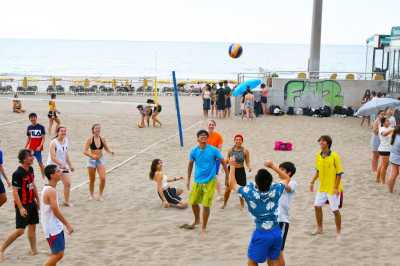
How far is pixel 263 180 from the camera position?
608 cm

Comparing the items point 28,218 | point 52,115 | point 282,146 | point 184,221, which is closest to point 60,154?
point 184,221

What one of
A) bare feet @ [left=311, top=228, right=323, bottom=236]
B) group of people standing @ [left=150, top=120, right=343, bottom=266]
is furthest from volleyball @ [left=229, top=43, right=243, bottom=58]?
bare feet @ [left=311, top=228, right=323, bottom=236]

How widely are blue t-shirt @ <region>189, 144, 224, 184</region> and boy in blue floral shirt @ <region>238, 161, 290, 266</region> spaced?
9.22 feet

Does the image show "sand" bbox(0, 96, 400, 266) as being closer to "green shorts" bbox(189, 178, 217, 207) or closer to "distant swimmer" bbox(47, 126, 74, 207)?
"green shorts" bbox(189, 178, 217, 207)

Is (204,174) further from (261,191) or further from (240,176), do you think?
(261,191)

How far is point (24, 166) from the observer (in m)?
7.66

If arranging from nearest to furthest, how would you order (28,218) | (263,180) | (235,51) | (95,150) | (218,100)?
1. (263,180)
2. (28,218)
3. (95,150)
4. (218,100)
5. (235,51)

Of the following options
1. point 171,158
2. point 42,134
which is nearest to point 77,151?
point 171,158

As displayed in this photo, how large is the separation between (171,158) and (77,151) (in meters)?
2.84

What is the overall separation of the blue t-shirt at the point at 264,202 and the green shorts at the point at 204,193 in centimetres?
277

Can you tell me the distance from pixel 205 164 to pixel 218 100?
652 inches

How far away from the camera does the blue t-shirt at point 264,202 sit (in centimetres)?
612

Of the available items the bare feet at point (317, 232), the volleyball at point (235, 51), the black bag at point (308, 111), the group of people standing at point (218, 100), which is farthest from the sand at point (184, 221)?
the volleyball at point (235, 51)

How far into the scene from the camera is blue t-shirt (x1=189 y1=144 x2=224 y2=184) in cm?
902
